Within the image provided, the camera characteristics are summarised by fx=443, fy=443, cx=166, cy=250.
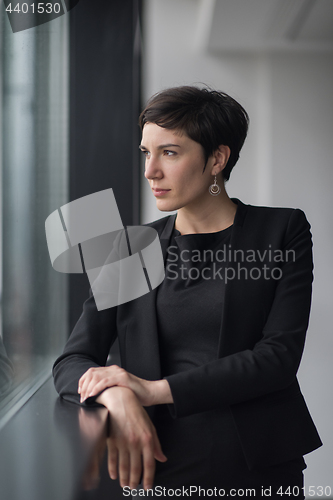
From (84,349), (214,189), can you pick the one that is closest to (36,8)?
(214,189)

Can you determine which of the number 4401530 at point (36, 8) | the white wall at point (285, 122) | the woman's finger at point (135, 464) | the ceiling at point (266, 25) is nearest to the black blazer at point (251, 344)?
the woman's finger at point (135, 464)

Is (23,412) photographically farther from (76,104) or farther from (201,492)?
(76,104)

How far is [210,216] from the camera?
1.30 metres

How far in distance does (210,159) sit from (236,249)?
281 mm

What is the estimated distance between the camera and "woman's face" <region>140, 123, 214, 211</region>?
3.94 ft

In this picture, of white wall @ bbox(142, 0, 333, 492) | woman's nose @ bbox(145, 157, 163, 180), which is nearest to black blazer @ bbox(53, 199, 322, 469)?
woman's nose @ bbox(145, 157, 163, 180)

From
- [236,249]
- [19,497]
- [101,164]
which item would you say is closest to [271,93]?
[101,164]

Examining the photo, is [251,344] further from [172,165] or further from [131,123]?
[131,123]

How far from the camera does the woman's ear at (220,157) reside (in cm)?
129

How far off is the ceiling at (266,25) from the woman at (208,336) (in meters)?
0.92

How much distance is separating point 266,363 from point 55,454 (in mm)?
512

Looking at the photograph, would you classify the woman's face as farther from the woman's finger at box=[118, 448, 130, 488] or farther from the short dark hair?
the woman's finger at box=[118, 448, 130, 488]

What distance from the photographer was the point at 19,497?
0.65 m

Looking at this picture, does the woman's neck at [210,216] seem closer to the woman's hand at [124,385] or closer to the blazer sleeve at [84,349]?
the blazer sleeve at [84,349]
